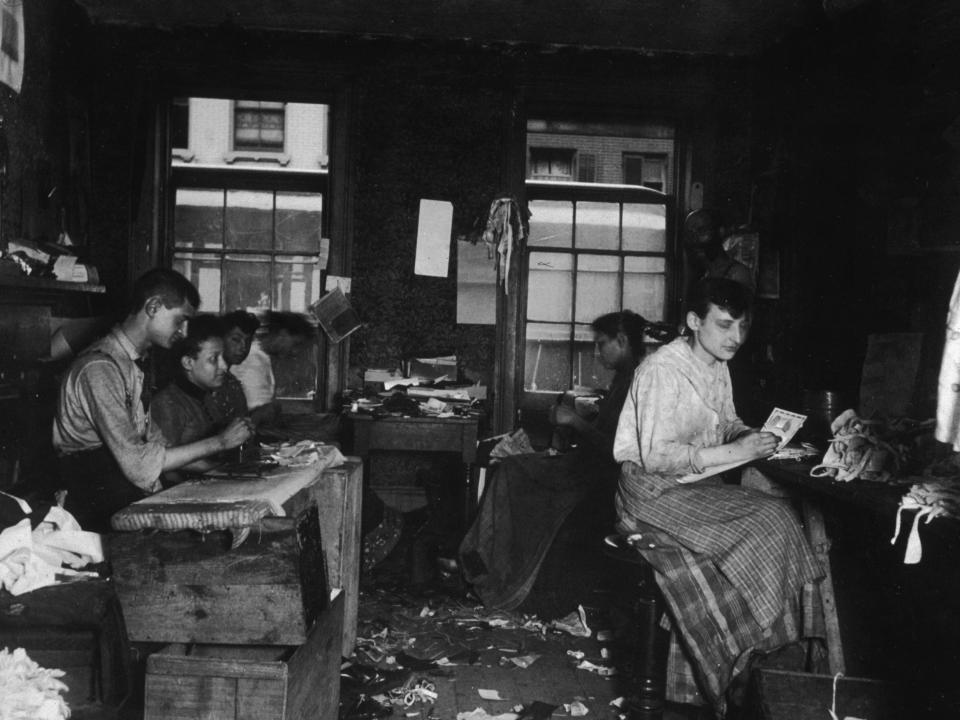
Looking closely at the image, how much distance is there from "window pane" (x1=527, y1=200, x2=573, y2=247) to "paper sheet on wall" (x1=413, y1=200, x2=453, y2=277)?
0.78 metres

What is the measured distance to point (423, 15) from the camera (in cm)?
545

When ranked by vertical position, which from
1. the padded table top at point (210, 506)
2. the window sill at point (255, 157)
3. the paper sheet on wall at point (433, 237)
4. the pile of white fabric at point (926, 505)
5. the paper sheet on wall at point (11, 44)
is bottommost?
the padded table top at point (210, 506)

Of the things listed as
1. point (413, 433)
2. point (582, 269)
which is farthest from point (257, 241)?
point (582, 269)

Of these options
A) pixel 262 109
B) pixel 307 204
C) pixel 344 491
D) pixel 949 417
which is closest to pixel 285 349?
pixel 307 204

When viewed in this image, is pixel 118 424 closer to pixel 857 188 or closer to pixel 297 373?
pixel 297 373

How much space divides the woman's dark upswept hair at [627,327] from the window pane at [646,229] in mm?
1342

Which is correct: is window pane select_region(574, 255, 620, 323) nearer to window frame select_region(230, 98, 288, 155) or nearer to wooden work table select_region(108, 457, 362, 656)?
wooden work table select_region(108, 457, 362, 656)

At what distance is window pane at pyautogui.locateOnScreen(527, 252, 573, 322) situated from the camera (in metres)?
6.48

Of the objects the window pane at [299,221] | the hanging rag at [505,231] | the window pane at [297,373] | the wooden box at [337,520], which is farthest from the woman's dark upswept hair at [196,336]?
the hanging rag at [505,231]

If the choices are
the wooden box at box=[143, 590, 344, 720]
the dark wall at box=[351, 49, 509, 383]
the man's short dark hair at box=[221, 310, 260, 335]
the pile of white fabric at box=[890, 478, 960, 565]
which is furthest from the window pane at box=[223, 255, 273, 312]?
the pile of white fabric at box=[890, 478, 960, 565]

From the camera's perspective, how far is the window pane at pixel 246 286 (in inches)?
246

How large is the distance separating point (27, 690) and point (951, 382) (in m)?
2.59

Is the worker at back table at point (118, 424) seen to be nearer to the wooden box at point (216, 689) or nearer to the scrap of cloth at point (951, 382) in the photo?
the wooden box at point (216, 689)

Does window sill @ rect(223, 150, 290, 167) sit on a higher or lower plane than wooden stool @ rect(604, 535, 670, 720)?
higher
